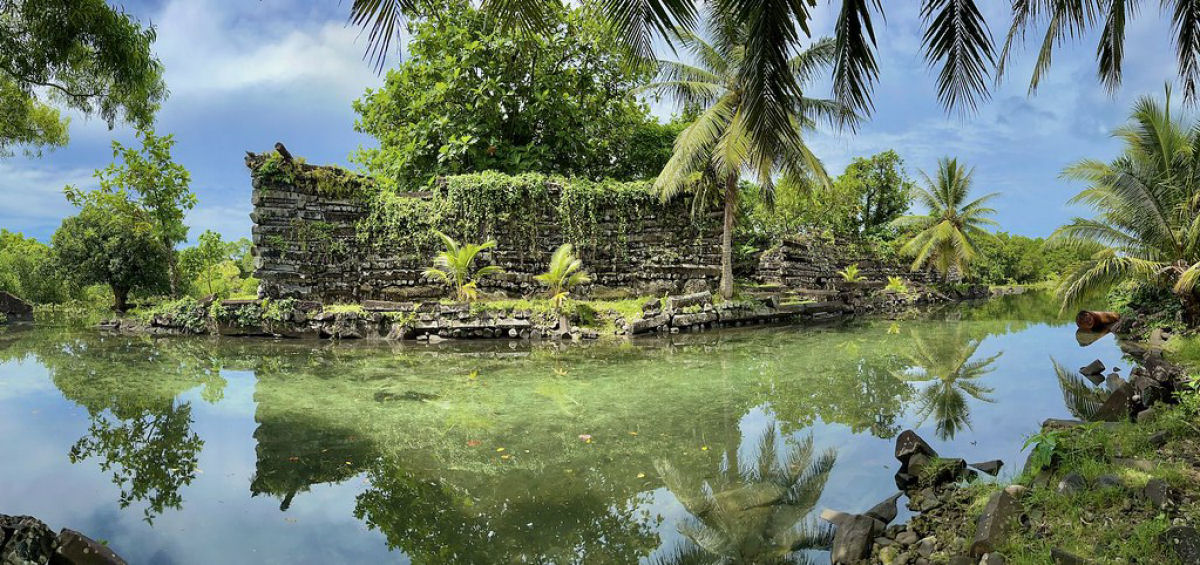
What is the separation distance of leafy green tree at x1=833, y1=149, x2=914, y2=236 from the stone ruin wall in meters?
15.6

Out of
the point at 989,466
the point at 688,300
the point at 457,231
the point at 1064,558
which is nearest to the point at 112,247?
the point at 457,231

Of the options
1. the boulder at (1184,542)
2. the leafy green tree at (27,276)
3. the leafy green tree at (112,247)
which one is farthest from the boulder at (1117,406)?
the leafy green tree at (27,276)

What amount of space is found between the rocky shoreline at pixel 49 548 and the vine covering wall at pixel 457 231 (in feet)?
40.3

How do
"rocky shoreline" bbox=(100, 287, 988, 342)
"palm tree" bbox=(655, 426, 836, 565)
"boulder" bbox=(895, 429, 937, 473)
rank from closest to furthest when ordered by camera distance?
1. "palm tree" bbox=(655, 426, 836, 565)
2. "boulder" bbox=(895, 429, 937, 473)
3. "rocky shoreline" bbox=(100, 287, 988, 342)

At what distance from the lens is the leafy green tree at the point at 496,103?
1745cm

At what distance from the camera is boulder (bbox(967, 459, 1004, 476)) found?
4125mm

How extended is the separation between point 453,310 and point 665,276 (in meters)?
6.28

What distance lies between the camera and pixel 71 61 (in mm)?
8570

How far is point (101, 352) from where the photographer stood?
34.1 feet

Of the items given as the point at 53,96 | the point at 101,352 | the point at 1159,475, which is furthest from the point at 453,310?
the point at 1159,475

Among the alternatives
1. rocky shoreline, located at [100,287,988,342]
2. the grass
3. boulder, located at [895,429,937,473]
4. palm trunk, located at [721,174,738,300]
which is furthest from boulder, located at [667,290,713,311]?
the grass

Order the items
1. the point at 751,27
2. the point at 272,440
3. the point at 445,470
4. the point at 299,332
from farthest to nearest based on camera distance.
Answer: the point at 299,332 → the point at 272,440 → the point at 445,470 → the point at 751,27

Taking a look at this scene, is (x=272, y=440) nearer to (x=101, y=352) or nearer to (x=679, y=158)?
(x=101, y=352)

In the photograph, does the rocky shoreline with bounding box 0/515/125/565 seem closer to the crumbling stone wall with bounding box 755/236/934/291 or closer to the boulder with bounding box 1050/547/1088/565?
the boulder with bounding box 1050/547/1088/565
